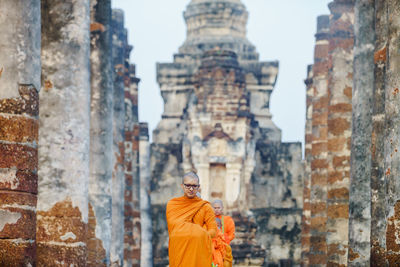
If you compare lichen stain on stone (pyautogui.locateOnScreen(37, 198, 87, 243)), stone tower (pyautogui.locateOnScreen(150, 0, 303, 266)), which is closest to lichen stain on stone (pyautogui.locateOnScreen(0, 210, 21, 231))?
lichen stain on stone (pyautogui.locateOnScreen(37, 198, 87, 243))

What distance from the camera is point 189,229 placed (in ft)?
25.7

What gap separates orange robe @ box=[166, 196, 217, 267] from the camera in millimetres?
7809

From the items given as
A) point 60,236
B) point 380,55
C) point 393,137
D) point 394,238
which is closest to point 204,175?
point 60,236

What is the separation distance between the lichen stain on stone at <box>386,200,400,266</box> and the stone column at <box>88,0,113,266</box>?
189 inches

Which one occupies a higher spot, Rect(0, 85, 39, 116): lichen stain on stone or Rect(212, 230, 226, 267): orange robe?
Rect(0, 85, 39, 116): lichen stain on stone

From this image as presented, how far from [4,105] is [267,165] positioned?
16146 mm

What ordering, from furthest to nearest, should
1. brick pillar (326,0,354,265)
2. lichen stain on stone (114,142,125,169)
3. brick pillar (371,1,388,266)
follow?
lichen stain on stone (114,142,125,169) → brick pillar (326,0,354,265) → brick pillar (371,1,388,266)

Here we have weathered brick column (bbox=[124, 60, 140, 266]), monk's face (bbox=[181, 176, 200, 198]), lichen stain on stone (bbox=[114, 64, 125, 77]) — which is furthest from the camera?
weathered brick column (bbox=[124, 60, 140, 266])

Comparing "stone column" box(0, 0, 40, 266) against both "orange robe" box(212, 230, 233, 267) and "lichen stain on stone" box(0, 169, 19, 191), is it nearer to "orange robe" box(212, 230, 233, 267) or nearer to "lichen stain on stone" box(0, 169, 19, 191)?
"lichen stain on stone" box(0, 169, 19, 191)

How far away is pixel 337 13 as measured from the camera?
13.9 meters

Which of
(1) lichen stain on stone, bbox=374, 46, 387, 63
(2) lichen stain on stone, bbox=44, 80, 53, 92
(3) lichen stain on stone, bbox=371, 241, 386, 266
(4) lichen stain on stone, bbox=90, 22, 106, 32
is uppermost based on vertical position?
(4) lichen stain on stone, bbox=90, 22, 106, 32

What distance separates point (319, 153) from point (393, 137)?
8327 mm

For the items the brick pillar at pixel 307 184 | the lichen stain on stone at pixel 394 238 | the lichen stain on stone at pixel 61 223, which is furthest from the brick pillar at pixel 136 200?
the lichen stain on stone at pixel 394 238

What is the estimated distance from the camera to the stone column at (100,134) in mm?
11281
